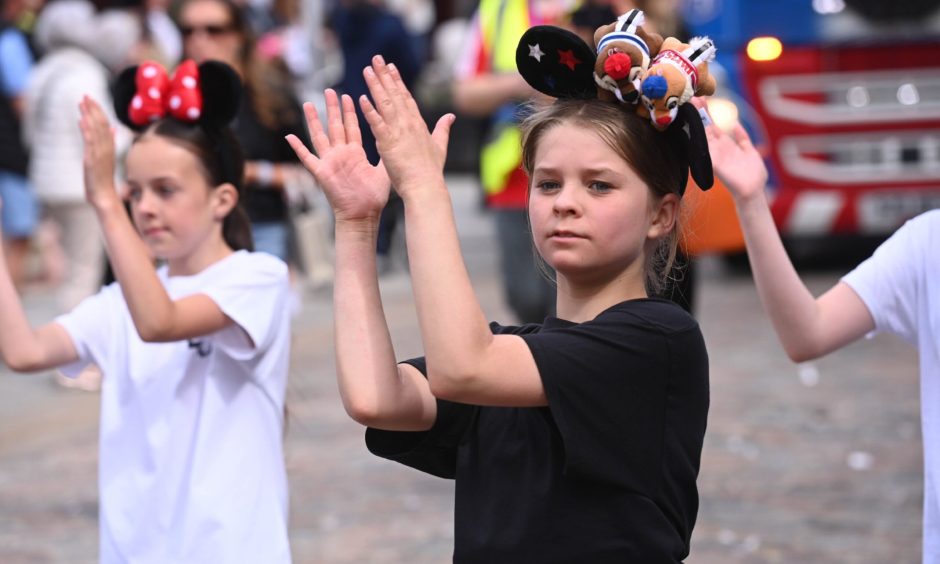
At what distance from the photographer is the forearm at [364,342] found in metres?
2.64

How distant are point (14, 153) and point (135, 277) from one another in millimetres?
6920

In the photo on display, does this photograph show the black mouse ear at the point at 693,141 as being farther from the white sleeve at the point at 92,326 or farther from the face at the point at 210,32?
the face at the point at 210,32

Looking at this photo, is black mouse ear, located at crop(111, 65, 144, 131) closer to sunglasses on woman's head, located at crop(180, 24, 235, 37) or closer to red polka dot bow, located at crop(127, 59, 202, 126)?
red polka dot bow, located at crop(127, 59, 202, 126)

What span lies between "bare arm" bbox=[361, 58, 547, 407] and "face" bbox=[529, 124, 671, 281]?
20cm

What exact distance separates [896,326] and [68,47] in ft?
23.6

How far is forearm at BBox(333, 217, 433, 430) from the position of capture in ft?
8.66

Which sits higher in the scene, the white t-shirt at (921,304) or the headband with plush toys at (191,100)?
the headband with plush toys at (191,100)

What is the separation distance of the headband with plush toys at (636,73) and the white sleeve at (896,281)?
0.68 metres

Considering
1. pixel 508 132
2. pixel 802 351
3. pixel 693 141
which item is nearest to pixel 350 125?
pixel 693 141

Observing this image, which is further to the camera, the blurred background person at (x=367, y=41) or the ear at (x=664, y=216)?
the blurred background person at (x=367, y=41)

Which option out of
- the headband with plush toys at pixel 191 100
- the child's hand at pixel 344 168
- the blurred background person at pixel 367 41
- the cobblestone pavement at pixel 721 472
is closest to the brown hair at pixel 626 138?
the child's hand at pixel 344 168

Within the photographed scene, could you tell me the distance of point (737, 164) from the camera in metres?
3.29

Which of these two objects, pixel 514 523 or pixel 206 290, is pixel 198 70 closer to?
pixel 206 290

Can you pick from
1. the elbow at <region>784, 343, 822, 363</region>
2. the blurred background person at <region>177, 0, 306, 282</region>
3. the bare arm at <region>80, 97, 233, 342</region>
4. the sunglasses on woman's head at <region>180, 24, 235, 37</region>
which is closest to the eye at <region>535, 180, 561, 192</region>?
the elbow at <region>784, 343, 822, 363</region>
